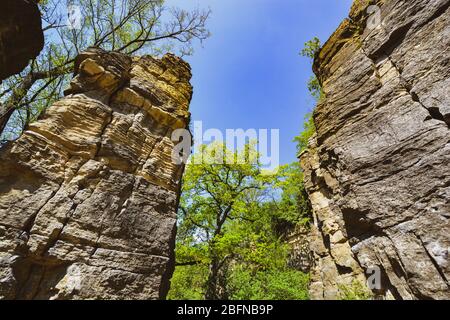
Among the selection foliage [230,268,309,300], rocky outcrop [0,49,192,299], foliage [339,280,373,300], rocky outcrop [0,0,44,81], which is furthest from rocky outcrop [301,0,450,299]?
rocky outcrop [0,0,44,81]

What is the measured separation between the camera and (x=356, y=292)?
672 cm

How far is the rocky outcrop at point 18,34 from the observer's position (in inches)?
296

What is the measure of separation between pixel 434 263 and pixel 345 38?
8.56 m

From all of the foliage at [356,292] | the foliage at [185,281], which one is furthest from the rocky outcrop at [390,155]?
the foliage at [185,281]

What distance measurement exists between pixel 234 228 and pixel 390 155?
1306cm

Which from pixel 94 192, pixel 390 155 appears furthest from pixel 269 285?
pixel 94 192

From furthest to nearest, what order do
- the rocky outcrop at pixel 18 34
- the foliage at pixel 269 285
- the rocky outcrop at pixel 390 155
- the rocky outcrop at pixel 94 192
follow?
the foliage at pixel 269 285 < the rocky outcrop at pixel 18 34 < the rocky outcrop at pixel 390 155 < the rocky outcrop at pixel 94 192

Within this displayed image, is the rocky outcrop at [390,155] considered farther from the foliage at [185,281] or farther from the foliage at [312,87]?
the foliage at [185,281]

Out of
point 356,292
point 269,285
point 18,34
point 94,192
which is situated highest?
point 18,34

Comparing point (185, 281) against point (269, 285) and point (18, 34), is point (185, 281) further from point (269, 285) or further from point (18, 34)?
point (18, 34)

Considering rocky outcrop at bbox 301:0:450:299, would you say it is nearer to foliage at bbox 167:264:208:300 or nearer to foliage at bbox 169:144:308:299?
foliage at bbox 169:144:308:299

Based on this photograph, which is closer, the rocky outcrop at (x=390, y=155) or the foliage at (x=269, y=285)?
the rocky outcrop at (x=390, y=155)

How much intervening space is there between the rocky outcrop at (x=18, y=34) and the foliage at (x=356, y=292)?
11887 millimetres
